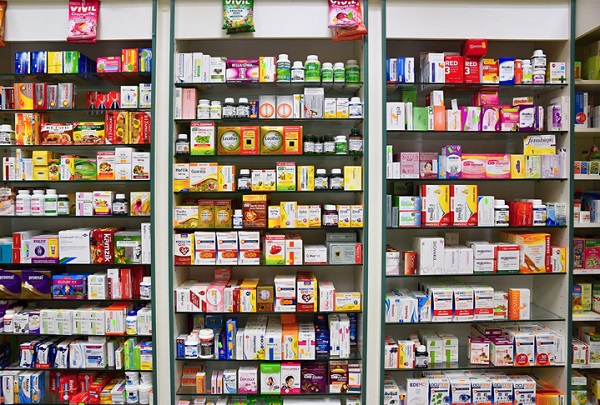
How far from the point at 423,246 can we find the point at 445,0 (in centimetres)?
200

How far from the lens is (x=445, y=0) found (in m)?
3.14

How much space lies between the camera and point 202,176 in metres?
3.20

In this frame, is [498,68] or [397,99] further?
[397,99]

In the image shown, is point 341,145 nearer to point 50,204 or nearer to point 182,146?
point 182,146

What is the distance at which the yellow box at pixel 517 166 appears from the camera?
324cm

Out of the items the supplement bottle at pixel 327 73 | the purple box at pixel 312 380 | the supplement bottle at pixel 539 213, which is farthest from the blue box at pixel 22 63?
the supplement bottle at pixel 539 213

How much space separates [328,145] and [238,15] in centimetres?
124

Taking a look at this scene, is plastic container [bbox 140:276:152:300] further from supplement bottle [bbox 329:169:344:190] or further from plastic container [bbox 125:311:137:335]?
supplement bottle [bbox 329:169:344:190]

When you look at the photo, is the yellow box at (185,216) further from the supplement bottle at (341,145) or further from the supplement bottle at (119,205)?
the supplement bottle at (341,145)

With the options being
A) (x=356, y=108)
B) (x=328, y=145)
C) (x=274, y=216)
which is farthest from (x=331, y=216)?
(x=356, y=108)

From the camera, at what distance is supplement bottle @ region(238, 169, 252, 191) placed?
3.22 m

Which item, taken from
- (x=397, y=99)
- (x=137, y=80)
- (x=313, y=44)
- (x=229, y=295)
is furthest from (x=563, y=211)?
(x=137, y=80)

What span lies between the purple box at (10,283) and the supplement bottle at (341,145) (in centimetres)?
288

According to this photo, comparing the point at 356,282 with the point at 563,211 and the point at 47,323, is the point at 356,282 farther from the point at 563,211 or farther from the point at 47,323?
the point at 47,323
